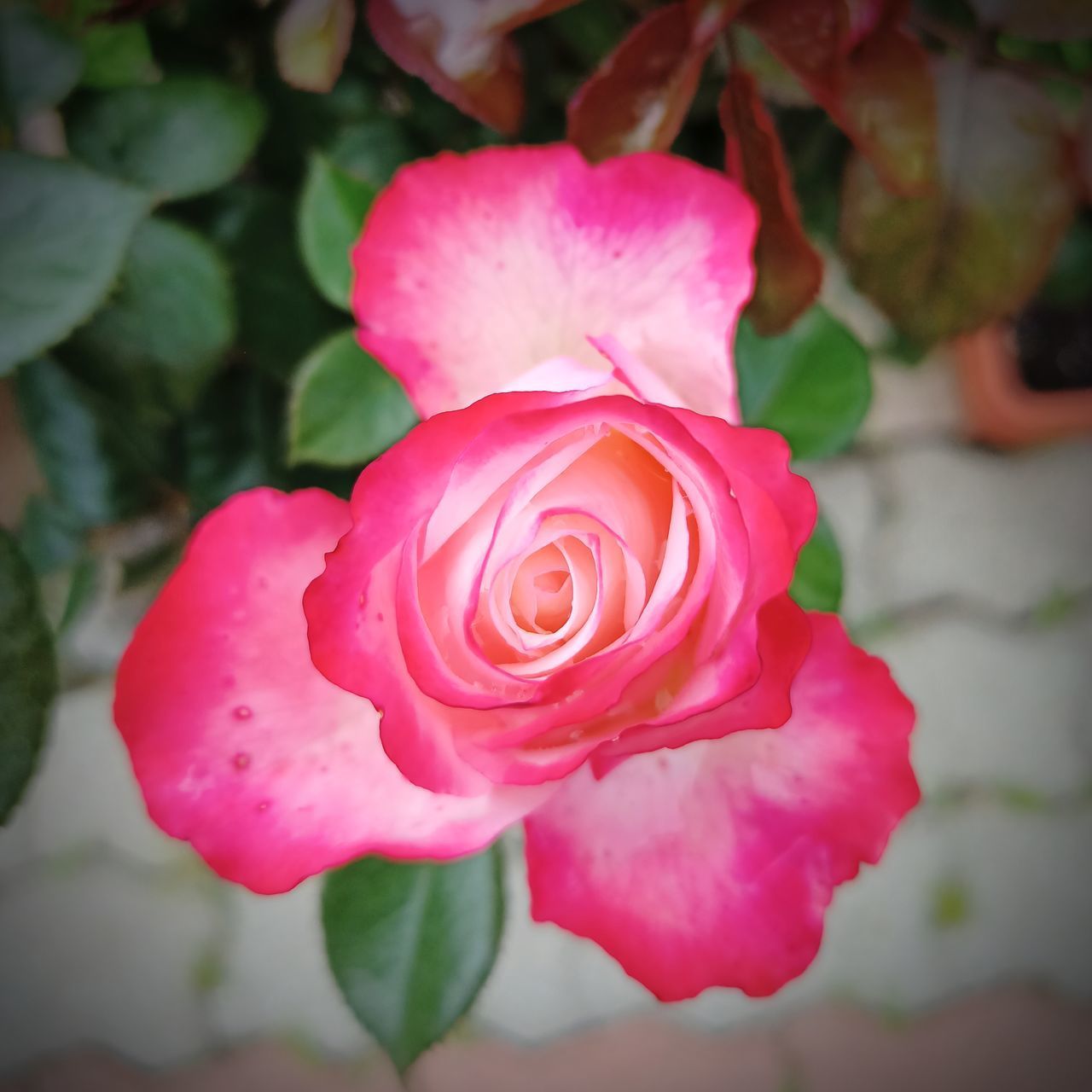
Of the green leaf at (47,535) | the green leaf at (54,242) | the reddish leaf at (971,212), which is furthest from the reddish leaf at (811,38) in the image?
the green leaf at (47,535)

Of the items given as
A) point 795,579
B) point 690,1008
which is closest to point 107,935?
point 690,1008

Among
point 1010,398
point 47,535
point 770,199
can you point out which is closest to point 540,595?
point 770,199

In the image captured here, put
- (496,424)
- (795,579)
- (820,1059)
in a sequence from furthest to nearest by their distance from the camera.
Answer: (820,1059) < (795,579) < (496,424)

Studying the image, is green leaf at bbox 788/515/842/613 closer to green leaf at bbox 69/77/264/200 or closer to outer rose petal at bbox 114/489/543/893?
outer rose petal at bbox 114/489/543/893

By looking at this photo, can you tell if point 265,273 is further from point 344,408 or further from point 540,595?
point 540,595

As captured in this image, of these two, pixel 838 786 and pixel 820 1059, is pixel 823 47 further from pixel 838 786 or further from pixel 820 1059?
pixel 820 1059
